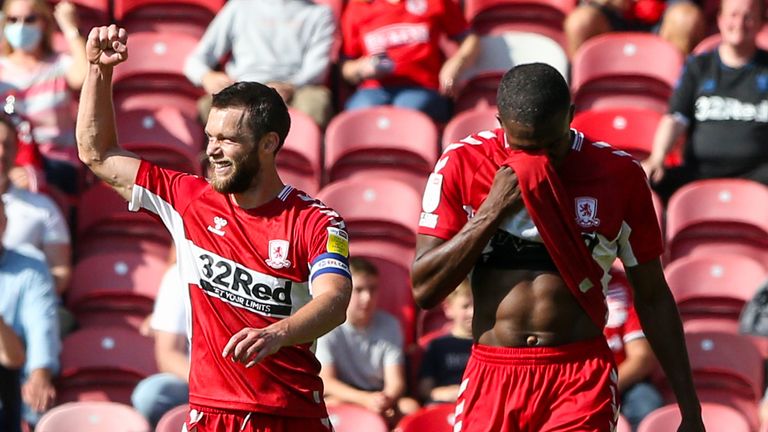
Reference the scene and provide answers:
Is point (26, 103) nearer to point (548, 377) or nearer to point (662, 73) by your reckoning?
point (662, 73)

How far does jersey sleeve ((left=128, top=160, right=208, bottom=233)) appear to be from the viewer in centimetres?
534

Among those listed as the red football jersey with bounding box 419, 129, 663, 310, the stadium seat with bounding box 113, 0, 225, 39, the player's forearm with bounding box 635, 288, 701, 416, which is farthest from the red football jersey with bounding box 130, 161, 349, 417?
the stadium seat with bounding box 113, 0, 225, 39

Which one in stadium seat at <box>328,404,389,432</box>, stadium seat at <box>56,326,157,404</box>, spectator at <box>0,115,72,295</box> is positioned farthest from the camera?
spectator at <box>0,115,72,295</box>

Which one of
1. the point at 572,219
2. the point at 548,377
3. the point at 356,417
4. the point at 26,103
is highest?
the point at 572,219

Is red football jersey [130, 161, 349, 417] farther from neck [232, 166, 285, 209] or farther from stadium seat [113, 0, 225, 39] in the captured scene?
stadium seat [113, 0, 225, 39]

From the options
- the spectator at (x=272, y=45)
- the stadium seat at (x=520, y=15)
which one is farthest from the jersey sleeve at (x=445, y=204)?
the stadium seat at (x=520, y=15)

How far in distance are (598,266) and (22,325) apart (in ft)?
12.3

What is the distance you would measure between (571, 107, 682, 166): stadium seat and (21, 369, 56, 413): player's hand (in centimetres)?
341

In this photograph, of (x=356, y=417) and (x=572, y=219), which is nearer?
(x=572, y=219)

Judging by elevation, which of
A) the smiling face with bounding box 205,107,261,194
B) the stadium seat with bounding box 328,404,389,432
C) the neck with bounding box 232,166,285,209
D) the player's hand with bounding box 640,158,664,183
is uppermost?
the smiling face with bounding box 205,107,261,194

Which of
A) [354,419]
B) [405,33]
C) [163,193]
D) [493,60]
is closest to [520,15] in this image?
[493,60]

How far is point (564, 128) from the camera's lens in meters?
4.97

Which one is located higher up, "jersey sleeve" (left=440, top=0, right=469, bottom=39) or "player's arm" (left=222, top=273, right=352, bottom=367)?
"player's arm" (left=222, top=273, right=352, bottom=367)

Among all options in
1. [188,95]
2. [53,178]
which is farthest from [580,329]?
[188,95]
